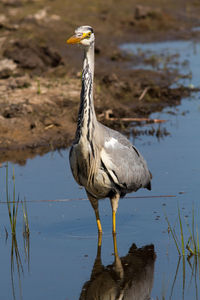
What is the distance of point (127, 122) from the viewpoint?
39.0ft

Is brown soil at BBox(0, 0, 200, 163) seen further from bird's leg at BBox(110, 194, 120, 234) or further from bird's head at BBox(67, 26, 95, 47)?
bird's head at BBox(67, 26, 95, 47)

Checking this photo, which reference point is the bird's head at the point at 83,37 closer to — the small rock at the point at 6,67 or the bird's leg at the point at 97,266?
the bird's leg at the point at 97,266

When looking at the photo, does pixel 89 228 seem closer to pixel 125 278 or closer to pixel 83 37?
pixel 125 278

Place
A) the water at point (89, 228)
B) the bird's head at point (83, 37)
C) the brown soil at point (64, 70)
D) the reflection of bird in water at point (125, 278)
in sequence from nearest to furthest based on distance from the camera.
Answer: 1. the reflection of bird in water at point (125, 278)
2. the water at point (89, 228)
3. the bird's head at point (83, 37)
4. the brown soil at point (64, 70)

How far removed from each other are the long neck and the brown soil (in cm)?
381

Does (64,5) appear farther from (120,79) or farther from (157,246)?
(157,246)

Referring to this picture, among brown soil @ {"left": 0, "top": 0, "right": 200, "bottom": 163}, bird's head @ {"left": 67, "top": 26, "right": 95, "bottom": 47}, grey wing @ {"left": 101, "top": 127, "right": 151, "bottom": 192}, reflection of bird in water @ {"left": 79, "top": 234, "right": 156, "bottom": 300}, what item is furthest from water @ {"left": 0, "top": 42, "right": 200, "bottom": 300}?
bird's head @ {"left": 67, "top": 26, "right": 95, "bottom": 47}

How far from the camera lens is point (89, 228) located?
754cm

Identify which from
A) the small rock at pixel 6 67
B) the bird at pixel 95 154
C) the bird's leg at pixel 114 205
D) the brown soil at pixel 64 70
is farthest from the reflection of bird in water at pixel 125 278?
the small rock at pixel 6 67

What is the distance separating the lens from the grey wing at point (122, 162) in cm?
683

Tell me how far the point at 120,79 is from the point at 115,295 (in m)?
8.92

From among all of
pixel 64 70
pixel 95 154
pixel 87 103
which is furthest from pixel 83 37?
pixel 64 70

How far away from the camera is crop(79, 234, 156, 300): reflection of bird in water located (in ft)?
19.4

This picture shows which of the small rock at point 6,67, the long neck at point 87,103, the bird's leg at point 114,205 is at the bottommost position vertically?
the bird's leg at point 114,205
